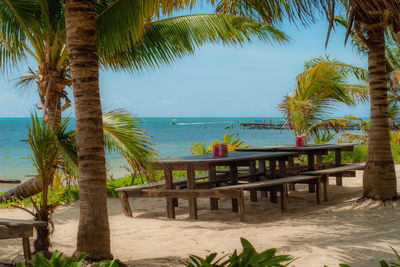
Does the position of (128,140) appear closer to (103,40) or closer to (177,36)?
(103,40)

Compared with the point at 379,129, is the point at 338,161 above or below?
below

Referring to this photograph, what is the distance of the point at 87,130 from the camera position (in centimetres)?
385

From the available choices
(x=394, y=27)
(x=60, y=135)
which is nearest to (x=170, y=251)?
(x=60, y=135)

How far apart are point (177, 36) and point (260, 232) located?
4.91 metres

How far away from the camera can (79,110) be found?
3865 mm

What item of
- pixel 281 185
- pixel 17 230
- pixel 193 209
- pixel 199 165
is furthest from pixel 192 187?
pixel 17 230

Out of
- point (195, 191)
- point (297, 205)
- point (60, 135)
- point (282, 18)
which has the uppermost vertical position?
point (282, 18)

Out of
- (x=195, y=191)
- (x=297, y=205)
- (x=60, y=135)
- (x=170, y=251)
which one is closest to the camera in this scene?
(x=60, y=135)

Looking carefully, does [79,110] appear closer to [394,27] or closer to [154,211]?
[154,211]

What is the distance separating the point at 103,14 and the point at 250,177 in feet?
11.6

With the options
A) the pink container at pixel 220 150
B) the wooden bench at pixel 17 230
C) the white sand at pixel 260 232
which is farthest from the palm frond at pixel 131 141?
the pink container at pixel 220 150

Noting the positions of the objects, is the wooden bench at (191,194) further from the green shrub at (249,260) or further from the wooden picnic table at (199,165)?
the green shrub at (249,260)

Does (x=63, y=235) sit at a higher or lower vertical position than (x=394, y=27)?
lower

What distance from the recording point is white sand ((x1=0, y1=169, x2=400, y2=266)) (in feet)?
13.2
